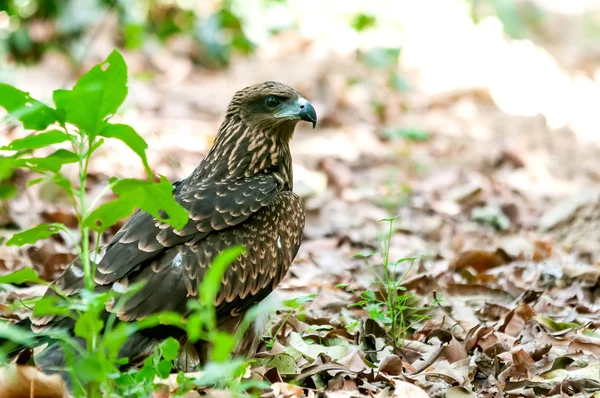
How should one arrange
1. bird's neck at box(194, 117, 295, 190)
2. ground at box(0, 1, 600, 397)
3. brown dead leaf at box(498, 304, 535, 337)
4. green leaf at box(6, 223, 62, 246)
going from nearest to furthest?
green leaf at box(6, 223, 62, 246) < ground at box(0, 1, 600, 397) < brown dead leaf at box(498, 304, 535, 337) < bird's neck at box(194, 117, 295, 190)

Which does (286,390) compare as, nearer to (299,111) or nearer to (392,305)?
(392,305)

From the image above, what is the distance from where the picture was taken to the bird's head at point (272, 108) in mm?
5496

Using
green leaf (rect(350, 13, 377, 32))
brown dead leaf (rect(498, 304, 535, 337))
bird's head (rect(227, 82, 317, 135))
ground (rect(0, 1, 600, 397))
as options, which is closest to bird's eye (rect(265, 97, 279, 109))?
bird's head (rect(227, 82, 317, 135))

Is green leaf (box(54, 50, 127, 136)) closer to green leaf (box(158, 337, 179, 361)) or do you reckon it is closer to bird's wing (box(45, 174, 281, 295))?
green leaf (box(158, 337, 179, 361))

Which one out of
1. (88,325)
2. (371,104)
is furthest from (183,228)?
(371,104)

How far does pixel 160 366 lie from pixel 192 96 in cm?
863

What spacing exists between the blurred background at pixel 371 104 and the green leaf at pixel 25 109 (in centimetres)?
317

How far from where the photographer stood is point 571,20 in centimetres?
1705

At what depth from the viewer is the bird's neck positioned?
5367mm

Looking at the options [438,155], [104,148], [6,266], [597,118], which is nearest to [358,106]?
[438,155]

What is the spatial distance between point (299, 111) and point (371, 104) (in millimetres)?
6737

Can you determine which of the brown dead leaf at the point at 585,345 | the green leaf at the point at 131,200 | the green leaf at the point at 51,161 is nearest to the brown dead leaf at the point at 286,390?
the green leaf at the point at 131,200

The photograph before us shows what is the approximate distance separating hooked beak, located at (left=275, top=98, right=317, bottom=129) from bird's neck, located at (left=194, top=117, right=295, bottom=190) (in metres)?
0.11

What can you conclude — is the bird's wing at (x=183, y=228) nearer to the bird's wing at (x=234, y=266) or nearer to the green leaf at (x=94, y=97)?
the bird's wing at (x=234, y=266)
